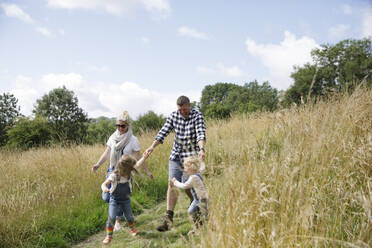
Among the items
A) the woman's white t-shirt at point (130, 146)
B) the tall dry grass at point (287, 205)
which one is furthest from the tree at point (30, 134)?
the tall dry grass at point (287, 205)

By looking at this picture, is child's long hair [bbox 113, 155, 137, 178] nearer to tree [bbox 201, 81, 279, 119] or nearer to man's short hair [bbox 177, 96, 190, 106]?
man's short hair [bbox 177, 96, 190, 106]

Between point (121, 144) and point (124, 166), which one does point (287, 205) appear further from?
point (121, 144)

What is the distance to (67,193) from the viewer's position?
5.05m

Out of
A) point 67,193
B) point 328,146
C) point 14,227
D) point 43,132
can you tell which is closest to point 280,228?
point 328,146

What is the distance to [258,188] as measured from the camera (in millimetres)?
1783

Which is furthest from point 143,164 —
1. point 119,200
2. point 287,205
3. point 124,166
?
point 287,205

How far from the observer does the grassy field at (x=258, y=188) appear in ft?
5.82

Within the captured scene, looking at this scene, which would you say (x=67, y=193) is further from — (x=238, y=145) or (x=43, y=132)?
(x=43, y=132)

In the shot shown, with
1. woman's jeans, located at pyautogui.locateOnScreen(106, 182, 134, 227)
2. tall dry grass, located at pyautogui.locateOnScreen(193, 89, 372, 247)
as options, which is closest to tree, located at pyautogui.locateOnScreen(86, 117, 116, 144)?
woman's jeans, located at pyautogui.locateOnScreen(106, 182, 134, 227)

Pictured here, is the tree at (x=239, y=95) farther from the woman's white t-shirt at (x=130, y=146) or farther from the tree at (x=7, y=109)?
the woman's white t-shirt at (x=130, y=146)

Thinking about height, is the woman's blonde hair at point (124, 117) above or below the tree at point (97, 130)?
above

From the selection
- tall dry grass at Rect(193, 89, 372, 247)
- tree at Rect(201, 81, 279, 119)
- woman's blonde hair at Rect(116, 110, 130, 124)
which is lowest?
tall dry grass at Rect(193, 89, 372, 247)

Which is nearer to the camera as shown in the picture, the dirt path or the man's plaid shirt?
the dirt path

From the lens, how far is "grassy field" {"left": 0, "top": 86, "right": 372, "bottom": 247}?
1.77 metres
